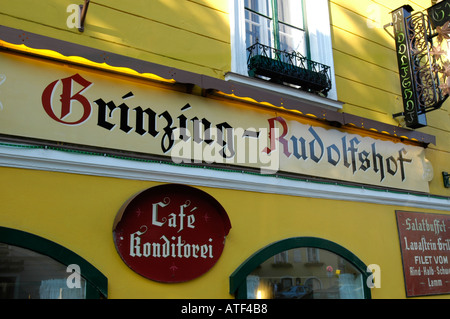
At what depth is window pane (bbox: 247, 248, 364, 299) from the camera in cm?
513

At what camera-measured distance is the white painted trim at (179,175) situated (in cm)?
414

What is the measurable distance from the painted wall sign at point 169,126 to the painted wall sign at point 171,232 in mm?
443

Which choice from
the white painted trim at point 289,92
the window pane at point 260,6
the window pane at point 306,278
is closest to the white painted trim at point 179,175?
the window pane at point 306,278

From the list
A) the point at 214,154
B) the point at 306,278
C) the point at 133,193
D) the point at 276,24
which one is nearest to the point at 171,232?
Answer: the point at 133,193

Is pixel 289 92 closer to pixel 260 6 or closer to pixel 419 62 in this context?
pixel 260 6

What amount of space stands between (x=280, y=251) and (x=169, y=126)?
187 cm

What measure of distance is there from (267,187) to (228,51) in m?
1.70

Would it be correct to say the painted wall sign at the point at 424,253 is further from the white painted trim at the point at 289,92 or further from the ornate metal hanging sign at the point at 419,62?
→ the white painted trim at the point at 289,92

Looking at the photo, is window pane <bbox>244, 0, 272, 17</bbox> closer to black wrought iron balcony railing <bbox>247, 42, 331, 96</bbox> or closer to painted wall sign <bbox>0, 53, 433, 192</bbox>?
black wrought iron balcony railing <bbox>247, 42, 331, 96</bbox>

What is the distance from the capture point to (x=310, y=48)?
6.61 metres

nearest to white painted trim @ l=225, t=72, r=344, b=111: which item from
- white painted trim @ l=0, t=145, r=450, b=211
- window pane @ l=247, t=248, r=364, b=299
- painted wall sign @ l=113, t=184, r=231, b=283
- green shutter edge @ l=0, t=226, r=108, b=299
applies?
white painted trim @ l=0, t=145, r=450, b=211
